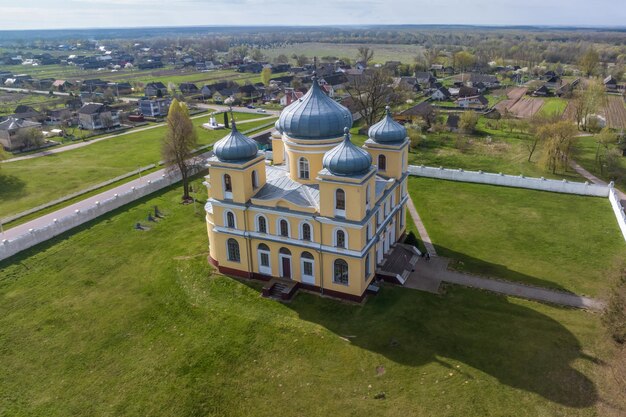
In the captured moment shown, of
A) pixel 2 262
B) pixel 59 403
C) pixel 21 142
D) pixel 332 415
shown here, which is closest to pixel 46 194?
pixel 2 262

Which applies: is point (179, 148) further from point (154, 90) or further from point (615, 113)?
point (615, 113)

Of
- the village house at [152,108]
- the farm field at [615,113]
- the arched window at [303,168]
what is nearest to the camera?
the arched window at [303,168]

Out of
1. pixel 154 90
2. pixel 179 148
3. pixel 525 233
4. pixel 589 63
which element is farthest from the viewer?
pixel 589 63

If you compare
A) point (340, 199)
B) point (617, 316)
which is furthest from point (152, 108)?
point (617, 316)

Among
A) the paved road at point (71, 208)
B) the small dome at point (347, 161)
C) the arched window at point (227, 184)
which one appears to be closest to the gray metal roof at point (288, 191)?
the arched window at point (227, 184)

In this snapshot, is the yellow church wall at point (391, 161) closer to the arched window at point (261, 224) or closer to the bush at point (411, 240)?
the bush at point (411, 240)

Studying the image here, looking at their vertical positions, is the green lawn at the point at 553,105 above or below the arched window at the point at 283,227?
below

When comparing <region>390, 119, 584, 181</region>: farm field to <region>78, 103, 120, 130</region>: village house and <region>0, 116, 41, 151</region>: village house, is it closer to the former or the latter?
<region>78, 103, 120, 130</region>: village house
